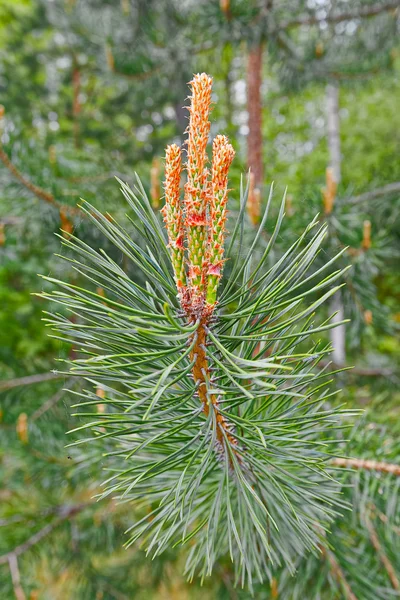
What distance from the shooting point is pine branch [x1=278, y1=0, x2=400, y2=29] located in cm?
114

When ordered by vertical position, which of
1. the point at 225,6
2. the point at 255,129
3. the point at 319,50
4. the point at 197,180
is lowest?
the point at 197,180

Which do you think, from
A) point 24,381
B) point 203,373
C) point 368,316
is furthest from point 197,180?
point 24,381

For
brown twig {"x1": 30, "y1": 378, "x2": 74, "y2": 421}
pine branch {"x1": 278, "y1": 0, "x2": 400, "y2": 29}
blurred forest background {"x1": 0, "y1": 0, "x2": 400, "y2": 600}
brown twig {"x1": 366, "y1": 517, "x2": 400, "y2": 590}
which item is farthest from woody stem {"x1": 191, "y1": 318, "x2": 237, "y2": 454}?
pine branch {"x1": 278, "y1": 0, "x2": 400, "y2": 29}

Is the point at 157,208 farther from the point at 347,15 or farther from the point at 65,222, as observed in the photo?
the point at 347,15

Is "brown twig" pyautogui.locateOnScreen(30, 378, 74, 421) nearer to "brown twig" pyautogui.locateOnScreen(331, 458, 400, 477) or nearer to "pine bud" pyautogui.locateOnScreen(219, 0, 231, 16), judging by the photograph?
"brown twig" pyautogui.locateOnScreen(331, 458, 400, 477)

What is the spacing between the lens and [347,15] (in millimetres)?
1176

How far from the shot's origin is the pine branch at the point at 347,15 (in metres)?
1.14

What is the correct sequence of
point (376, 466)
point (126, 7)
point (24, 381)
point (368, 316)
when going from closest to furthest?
point (376, 466) → point (368, 316) → point (24, 381) → point (126, 7)

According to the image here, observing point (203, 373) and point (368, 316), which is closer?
point (203, 373)

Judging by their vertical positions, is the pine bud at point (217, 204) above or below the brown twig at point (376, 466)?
above

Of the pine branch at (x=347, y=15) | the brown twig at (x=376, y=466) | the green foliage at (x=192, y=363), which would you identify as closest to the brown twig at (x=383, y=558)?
the brown twig at (x=376, y=466)

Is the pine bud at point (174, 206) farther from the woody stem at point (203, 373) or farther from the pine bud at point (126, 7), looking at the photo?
the pine bud at point (126, 7)

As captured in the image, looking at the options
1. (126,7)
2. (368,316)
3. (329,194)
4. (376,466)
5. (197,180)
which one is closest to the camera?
(197,180)

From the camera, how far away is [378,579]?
0.58 metres
